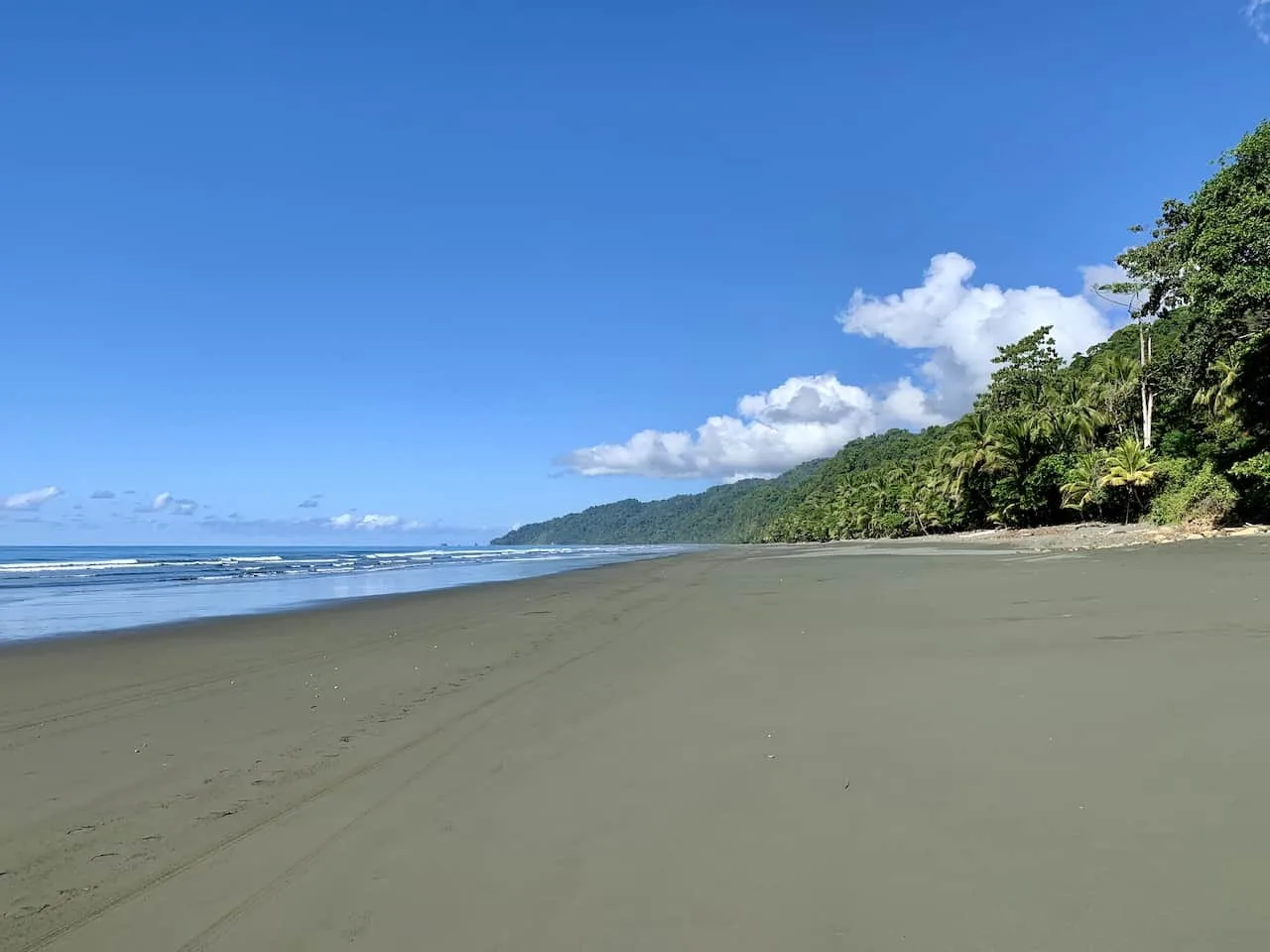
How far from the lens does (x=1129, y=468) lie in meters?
36.0

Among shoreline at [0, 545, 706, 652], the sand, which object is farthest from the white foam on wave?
the sand

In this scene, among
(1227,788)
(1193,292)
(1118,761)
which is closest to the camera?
(1227,788)

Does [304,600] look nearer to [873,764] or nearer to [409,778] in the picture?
[409,778]

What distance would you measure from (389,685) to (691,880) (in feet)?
17.2

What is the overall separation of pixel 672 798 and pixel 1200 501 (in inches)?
1305

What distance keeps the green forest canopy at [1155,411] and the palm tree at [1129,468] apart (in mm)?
81

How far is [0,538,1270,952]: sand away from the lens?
2678 millimetres

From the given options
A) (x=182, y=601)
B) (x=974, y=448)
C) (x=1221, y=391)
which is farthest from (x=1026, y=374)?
(x=182, y=601)

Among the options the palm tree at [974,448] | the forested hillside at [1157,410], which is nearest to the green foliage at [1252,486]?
the forested hillside at [1157,410]

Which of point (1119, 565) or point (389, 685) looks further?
point (1119, 565)

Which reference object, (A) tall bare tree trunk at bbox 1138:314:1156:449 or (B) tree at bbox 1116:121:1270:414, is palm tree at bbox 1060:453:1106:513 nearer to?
(A) tall bare tree trunk at bbox 1138:314:1156:449

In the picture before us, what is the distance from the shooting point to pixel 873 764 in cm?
412

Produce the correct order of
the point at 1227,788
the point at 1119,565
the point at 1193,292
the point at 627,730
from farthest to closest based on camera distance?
the point at 1193,292
the point at 1119,565
the point at 627,730
the point at 1227,788

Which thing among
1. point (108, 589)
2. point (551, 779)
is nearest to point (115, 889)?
point (551, 779)
